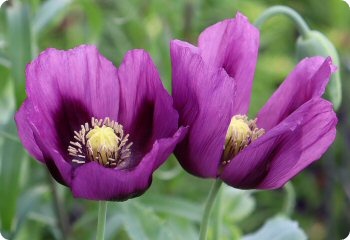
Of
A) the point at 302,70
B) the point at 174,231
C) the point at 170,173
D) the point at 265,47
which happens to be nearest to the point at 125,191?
the point at 302,70

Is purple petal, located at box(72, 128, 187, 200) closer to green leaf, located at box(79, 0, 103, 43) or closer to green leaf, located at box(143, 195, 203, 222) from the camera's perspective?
green leaf, located at box(143, 195, 203, 222)

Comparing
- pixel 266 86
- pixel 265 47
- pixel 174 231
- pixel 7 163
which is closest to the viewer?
pixel 7 163

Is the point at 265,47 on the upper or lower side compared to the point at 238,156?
lower

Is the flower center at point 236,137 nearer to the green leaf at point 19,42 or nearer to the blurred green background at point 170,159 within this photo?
the blurred green background at point 170,159

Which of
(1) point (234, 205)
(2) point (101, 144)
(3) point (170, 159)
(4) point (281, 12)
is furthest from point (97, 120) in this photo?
(3) point (170, 159)

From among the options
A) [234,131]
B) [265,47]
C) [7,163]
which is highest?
[234,131]

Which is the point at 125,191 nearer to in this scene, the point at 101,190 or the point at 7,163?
the point at 101,190

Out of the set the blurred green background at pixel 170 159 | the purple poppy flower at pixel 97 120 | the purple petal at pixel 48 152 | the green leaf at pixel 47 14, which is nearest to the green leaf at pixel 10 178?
the blurred green background at pixel 170 159
